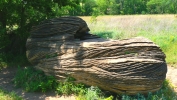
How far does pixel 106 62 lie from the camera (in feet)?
19.9

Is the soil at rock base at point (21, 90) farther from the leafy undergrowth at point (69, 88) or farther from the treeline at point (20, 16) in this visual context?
the treeline at point (20, 16)

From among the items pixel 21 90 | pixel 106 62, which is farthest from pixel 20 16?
pixel 106 62

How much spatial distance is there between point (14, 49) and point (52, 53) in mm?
3067

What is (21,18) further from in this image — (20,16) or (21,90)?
(21,90)

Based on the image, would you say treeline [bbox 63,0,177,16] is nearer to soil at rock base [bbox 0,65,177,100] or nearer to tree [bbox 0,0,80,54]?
tree [bbox 0,0,80,54]

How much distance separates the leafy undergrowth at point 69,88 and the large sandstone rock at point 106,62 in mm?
172

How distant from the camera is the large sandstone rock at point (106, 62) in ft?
19.2

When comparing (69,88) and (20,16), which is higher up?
(20,16)

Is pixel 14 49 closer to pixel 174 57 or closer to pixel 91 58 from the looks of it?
pixel 91 58

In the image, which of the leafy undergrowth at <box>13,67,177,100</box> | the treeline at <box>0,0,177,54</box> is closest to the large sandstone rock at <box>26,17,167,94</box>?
the leafy undergrowth at <box>13,67,177,100</box>

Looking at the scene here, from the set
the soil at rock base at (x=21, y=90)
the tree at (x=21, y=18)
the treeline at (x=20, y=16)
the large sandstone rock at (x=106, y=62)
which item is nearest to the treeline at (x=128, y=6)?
the treeline at (x=20, y=16)

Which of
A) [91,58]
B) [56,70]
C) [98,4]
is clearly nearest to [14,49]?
[56,70]

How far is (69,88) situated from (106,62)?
1.39 meters

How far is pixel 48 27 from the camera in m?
7.93
